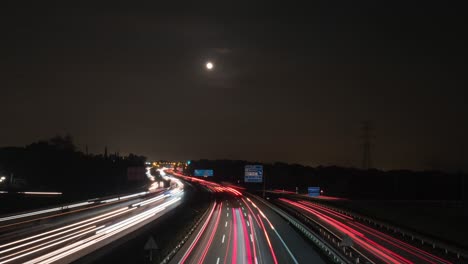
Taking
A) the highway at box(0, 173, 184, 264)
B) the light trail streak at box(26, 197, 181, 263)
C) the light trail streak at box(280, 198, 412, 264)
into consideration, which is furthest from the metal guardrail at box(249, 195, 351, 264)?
the light trail streak at box(26, 197, 181, 263)

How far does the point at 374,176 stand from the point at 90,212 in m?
113

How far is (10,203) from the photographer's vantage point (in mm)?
65312

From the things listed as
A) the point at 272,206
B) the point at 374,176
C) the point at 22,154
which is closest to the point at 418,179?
the point at 374,176

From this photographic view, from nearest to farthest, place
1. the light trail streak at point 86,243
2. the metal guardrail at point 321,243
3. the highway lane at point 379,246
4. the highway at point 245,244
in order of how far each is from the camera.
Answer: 1. the metal guardrail at point 321,243
2. the highway at point 245,244
3. the highway lane at point 379,246
4. the light trail streak at point 86,243

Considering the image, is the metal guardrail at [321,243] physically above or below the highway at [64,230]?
above

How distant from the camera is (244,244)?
3984cm

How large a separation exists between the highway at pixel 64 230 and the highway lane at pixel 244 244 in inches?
378

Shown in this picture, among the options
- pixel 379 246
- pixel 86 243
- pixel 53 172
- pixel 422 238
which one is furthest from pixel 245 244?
pixel 53 172

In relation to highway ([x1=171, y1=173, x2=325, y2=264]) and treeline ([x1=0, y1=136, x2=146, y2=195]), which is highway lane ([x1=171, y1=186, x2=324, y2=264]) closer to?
highway ([x1=171, y1=173, x2=325, y2=264])

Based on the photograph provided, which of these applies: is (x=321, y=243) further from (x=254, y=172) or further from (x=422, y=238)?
(x=254, y=172)

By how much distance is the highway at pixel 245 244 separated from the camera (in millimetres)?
33438

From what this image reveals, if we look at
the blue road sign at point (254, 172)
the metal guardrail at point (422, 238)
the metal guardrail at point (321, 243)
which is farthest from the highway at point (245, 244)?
the blue road sign at point (254, 172)

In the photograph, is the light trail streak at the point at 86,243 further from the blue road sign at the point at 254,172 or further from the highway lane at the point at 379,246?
the blue road sign at the point at 254,172

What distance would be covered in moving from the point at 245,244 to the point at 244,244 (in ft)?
0.30
